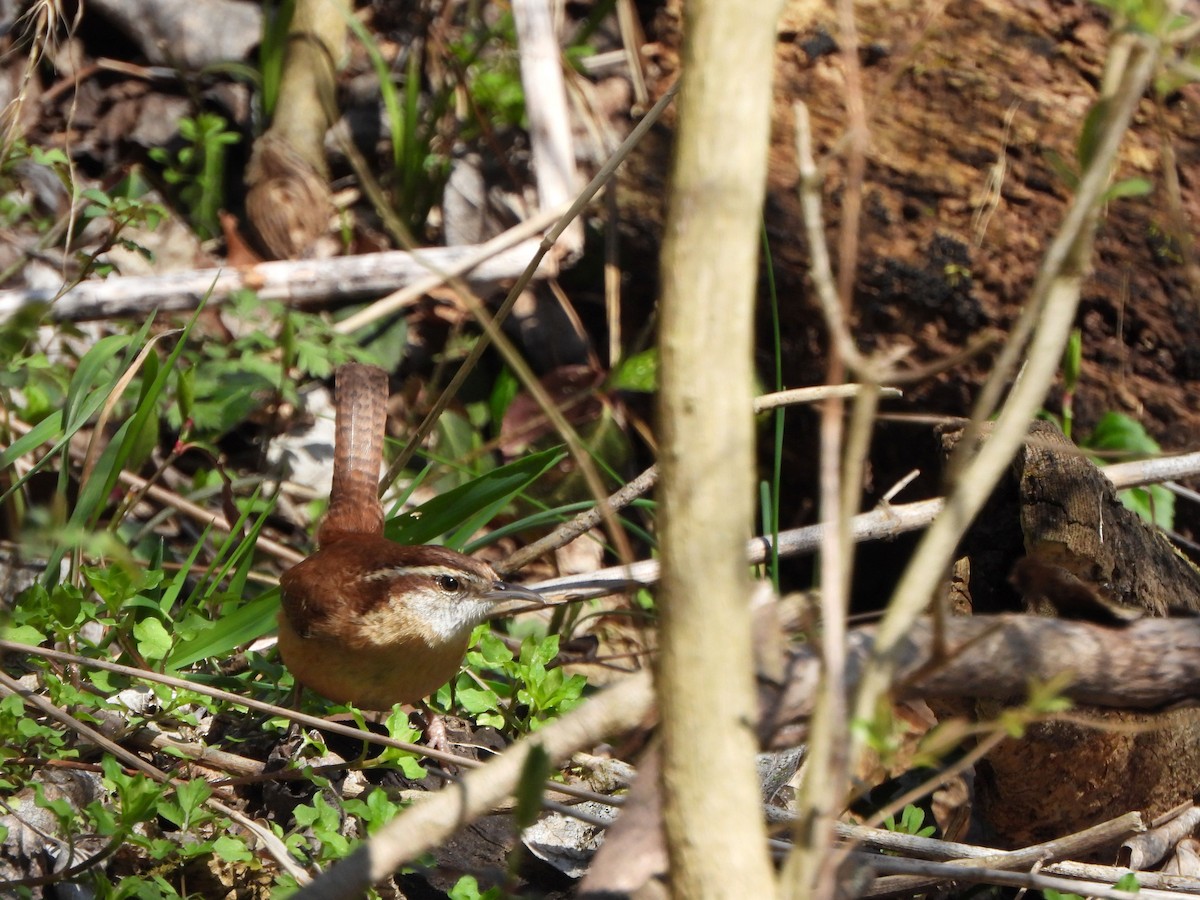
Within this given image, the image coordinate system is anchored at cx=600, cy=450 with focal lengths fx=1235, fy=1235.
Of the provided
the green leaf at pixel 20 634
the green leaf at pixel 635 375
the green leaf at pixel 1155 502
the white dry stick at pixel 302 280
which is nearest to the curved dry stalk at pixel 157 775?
the green leaf at pixel 20 634

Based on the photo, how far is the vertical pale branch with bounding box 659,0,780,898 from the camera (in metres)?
1.60

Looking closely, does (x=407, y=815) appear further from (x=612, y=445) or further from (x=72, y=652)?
(x=612, y=445)

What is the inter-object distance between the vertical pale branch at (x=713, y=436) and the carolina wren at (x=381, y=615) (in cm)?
193

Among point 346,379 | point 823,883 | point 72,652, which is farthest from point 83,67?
point 823,883

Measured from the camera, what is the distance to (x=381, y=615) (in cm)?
346

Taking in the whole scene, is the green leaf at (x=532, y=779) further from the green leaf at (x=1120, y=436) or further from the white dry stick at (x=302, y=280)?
the green leaf at (x=1120, y=436)

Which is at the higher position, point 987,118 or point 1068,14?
point 1068,14

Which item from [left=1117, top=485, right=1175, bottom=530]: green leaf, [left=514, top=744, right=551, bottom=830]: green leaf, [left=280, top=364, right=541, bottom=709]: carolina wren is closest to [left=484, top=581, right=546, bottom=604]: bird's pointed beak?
[left=280, top=364, right=541, bottom=709]: carolina wren

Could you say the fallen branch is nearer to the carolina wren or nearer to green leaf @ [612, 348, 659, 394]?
the carolina wren

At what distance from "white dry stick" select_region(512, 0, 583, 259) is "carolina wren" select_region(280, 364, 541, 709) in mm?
2457

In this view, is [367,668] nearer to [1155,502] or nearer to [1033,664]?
→ [1033,664]

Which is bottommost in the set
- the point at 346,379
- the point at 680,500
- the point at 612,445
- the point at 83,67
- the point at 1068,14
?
the point at 612,445

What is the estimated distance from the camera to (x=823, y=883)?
5.48 feet

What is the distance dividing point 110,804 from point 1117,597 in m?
2.58
